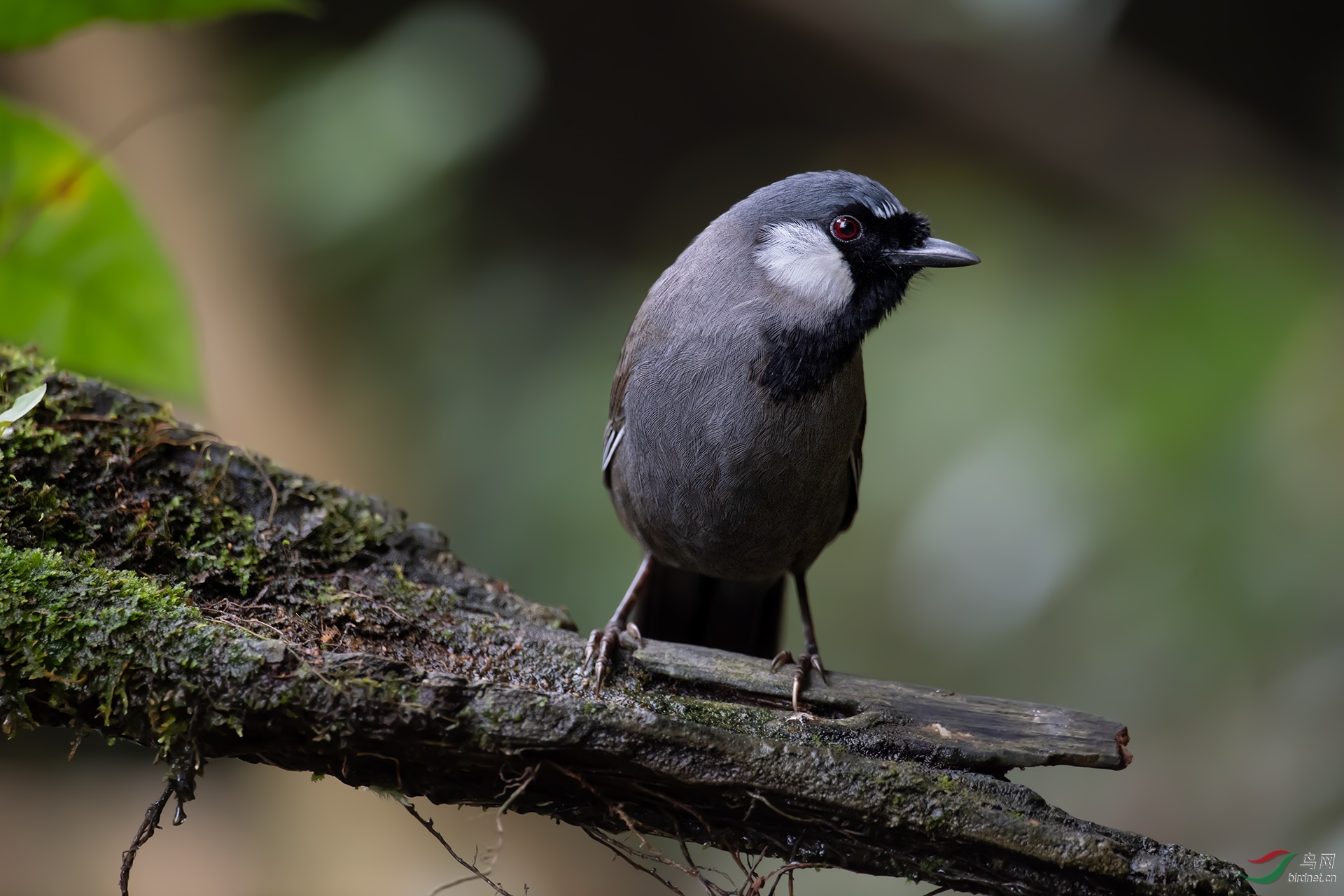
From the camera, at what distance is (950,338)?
20.2 feet

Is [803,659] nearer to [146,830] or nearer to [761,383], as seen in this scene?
[761,383]

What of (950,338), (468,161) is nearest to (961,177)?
(950,338)

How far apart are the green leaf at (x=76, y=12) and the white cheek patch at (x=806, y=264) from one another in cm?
157

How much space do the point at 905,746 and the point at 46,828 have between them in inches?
246

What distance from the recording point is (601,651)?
284 centimetres

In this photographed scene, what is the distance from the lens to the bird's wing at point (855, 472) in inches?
137

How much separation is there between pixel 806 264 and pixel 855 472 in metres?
0.80

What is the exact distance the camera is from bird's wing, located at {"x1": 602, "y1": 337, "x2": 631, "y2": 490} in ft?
11.2

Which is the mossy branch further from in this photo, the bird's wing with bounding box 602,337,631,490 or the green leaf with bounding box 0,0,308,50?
the green leaf with bounding box 0,0,308,50

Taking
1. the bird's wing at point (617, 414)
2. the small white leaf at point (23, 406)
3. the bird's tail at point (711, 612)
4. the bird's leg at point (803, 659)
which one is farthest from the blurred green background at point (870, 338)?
the small white leaf at point (23, 406)

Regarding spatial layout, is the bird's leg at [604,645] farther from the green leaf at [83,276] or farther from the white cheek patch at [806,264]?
the green leaf at [83,276]

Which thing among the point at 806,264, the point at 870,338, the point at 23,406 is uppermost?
the point at 806,264

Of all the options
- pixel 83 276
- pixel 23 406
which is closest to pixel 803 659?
pixel 23 406

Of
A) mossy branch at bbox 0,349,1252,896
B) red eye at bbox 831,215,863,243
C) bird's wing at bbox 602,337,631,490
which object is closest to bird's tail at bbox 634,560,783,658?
bird's wing at bbox 602,337,631,490
